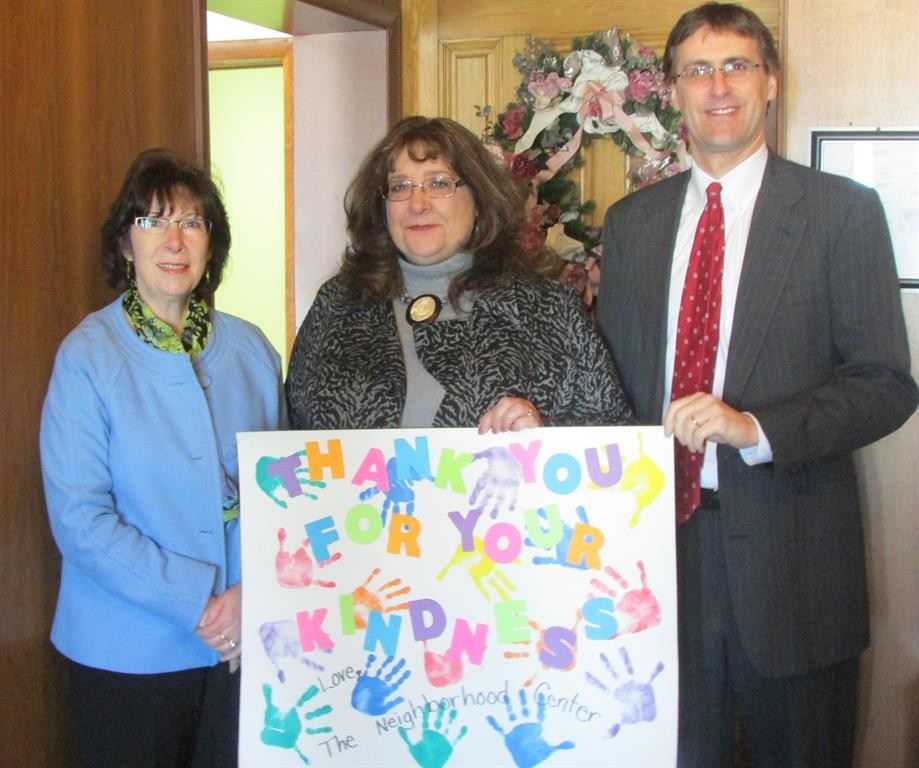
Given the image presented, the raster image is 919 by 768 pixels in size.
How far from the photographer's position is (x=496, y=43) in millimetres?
3521

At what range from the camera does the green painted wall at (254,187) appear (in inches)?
175

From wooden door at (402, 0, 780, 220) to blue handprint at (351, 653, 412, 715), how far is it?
2.08 metres

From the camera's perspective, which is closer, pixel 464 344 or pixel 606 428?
pixel 606 428

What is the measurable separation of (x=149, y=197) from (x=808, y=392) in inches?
43.4

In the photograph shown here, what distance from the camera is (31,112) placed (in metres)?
1.88

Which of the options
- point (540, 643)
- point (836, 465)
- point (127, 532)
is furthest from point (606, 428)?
point (127, 532)

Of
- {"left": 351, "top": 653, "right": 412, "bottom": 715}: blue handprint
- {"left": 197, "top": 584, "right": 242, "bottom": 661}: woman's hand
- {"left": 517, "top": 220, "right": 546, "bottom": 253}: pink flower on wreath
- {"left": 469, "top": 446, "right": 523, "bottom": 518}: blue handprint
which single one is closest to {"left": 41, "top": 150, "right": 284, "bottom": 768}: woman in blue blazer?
{"left": 197, "top": 584, "right": 242, "bottom": 661}: woman's hand

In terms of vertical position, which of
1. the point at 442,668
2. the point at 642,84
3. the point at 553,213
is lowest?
the point at 442,668

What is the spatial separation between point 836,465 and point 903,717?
1.04 m

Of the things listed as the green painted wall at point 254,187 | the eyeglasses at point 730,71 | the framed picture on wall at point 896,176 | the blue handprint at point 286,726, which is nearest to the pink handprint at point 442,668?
the blue handprint at point 286,726

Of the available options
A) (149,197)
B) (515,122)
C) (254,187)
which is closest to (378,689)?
(149,197)

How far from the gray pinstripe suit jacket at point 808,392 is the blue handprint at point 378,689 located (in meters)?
0.55

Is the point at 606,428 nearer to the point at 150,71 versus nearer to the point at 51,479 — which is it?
the point at 51,479

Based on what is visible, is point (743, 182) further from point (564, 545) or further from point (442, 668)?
point (442, 668)
